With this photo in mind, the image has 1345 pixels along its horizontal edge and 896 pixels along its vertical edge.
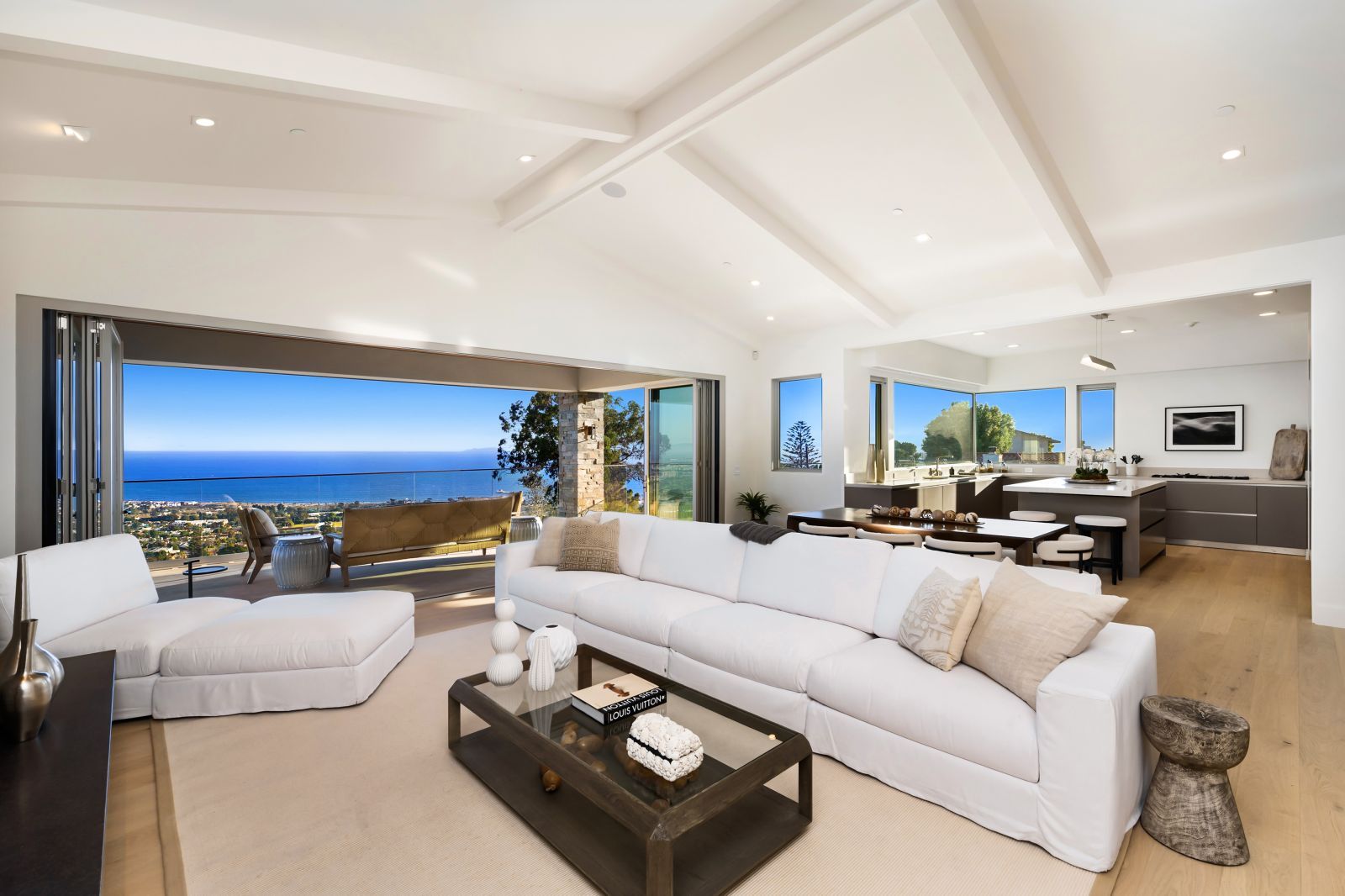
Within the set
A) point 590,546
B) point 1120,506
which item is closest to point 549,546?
point 590,546

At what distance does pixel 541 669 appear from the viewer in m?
2.51

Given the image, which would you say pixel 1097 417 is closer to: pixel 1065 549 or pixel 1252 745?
pixel 1065 549

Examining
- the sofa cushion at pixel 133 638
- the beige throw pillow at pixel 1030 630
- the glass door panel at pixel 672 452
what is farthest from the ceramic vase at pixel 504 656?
the glass door panel at pixel 672 452

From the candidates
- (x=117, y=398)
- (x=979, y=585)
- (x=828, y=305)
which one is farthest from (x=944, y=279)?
(x=117, y=398)

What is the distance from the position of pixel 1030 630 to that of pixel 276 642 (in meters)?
3.26

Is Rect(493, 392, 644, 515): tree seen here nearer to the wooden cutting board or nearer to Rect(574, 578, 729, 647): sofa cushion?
Rect(574, 578, 729, 647): sofa cushion

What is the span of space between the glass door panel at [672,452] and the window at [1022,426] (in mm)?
5006

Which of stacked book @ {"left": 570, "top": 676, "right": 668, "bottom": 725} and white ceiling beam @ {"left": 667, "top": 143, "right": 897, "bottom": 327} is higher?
white ceiling beam @ {"left": 667, "top": 143, "right": 897, "bottom": 327}

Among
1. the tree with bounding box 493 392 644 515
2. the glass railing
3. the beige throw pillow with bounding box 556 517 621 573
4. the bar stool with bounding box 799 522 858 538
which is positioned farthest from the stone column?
the bar stool with bounding box 799 522 858 538

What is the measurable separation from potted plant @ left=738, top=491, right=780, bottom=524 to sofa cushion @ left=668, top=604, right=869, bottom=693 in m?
4.33

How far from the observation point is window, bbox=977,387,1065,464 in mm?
9039

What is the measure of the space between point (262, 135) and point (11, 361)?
1797mm

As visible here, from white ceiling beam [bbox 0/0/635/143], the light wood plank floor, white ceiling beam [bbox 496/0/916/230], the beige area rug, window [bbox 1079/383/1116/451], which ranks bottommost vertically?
the beige area rug

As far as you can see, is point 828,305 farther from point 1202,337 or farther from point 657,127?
point 1202,337
